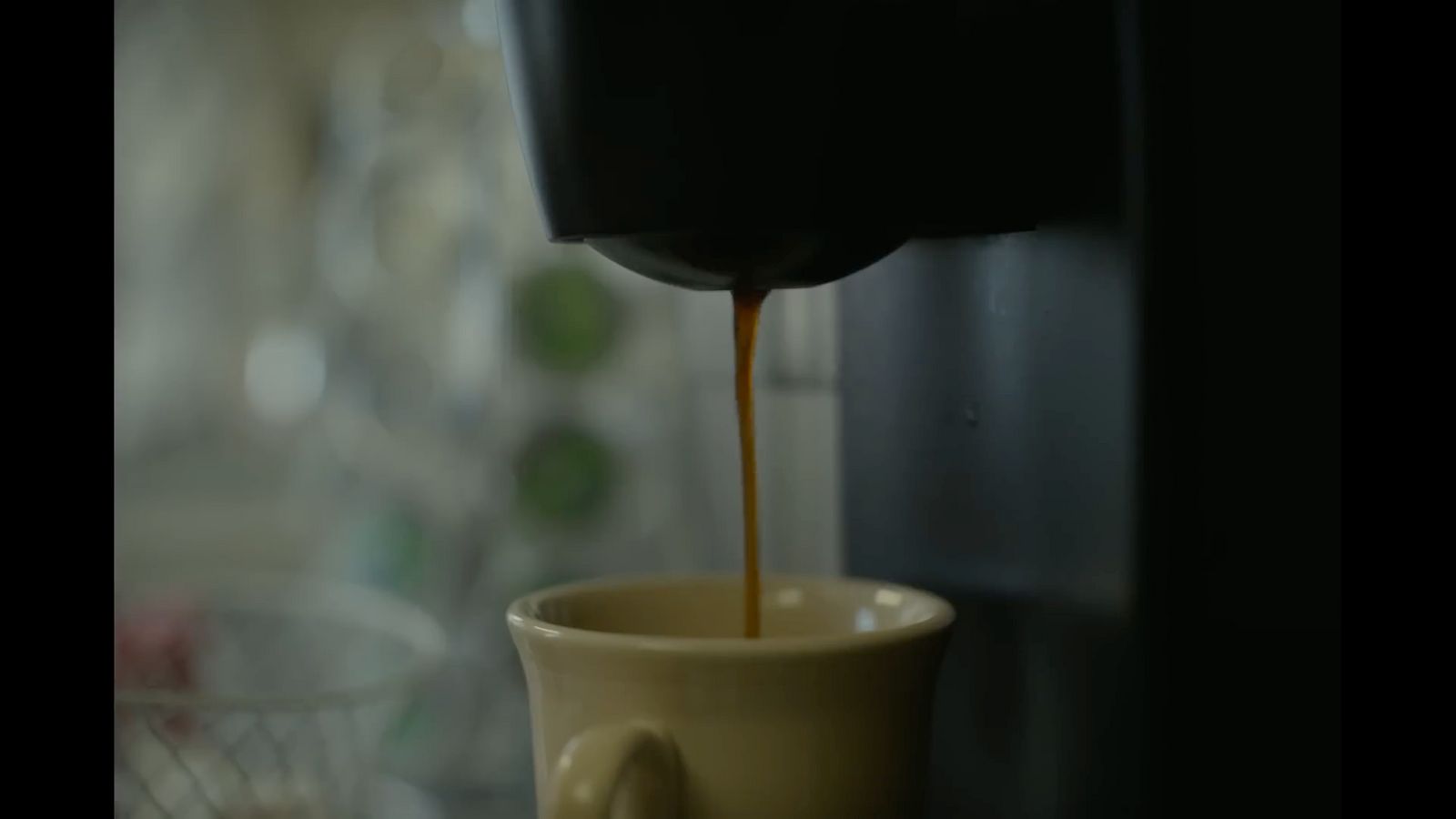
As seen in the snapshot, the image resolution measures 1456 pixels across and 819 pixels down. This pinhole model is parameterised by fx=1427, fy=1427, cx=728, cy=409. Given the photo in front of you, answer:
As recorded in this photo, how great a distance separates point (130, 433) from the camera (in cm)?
74

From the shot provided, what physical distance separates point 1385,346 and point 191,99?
65 centimetres

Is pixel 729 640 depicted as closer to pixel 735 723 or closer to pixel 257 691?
pixel 735 723

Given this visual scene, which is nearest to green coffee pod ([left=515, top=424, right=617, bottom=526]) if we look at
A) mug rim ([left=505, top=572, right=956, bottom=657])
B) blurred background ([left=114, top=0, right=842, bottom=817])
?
blurred background ([left=114, top=0, right=842, bottom=817])

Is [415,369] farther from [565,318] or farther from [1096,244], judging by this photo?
[1096,244]

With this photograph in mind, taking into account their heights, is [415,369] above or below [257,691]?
above

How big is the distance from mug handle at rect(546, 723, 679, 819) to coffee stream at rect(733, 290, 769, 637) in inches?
2.4

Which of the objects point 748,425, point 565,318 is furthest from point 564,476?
point 748,425

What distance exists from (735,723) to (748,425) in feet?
0.25

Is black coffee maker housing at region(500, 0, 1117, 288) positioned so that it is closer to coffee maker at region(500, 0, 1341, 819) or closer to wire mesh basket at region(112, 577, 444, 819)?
coffee maker at region(500, 0, 1341, 819)

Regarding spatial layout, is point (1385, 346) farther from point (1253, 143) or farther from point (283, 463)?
point (283, 463)

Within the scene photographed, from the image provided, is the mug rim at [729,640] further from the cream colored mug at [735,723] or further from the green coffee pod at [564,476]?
the green coffee pod at [564,476]

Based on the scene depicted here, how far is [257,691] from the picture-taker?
0.58m

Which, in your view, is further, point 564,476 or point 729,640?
point 564,476
